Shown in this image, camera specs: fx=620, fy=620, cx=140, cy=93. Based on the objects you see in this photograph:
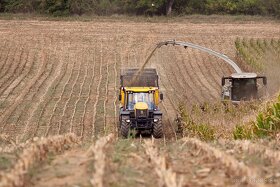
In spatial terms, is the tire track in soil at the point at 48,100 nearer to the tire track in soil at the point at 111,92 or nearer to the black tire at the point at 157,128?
the tire track in soil at the point at 111,92

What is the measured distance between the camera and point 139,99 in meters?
18.7

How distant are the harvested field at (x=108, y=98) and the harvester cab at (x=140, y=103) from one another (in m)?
0.59

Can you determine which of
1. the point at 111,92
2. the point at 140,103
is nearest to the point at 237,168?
the point at 140,103

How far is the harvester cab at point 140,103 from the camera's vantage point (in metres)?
18.1

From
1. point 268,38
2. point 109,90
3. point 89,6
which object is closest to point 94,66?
point 109,90

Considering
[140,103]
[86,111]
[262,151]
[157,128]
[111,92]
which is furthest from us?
[111,92]

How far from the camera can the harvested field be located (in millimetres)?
6816

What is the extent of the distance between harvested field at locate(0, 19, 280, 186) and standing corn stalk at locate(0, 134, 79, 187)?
100 mm

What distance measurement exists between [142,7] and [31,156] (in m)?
50.5

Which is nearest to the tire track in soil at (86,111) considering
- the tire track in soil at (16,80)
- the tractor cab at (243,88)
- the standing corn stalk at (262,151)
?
the tire track in soil at (16,80)

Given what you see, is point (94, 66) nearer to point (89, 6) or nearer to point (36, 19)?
point (36, 19)

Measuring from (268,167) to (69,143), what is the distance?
405cm

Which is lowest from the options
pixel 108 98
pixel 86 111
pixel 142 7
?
pixel 86 111

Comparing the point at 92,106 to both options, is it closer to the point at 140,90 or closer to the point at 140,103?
the point at 140,90
